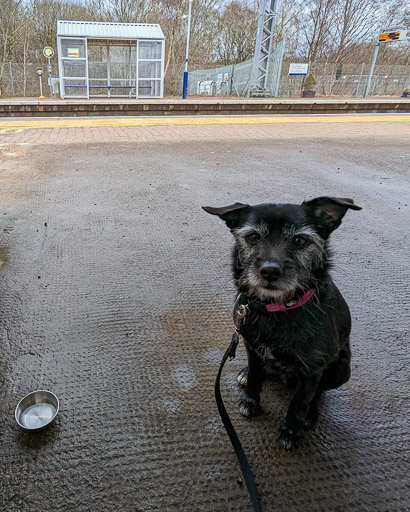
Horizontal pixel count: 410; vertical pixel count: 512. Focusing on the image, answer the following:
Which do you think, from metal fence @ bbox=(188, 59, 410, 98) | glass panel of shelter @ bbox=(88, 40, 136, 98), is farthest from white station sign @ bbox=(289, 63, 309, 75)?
glass panel of shelter @ bbox=(88, 40, 136, 98)

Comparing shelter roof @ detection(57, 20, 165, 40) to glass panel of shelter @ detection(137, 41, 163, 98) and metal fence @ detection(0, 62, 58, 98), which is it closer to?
glass panel of shelter @ detection(137, 41, 163, 98)

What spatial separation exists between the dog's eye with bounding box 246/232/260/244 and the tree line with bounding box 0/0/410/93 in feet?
101

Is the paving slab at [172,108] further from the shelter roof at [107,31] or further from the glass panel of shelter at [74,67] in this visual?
the shelter roof at [107,31]

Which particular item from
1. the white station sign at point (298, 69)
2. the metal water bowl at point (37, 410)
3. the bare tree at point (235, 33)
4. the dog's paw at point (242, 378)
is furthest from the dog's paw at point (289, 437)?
the bare tree at point (235, 33)

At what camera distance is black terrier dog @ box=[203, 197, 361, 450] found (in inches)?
68.7

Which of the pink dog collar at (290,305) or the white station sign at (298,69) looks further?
the white station sign at (298,69)

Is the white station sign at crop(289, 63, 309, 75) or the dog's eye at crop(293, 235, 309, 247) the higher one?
the white station sign at crop(289, 63, 309, 75)

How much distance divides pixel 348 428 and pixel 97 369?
1642 mm

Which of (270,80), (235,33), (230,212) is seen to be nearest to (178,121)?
(230,212)

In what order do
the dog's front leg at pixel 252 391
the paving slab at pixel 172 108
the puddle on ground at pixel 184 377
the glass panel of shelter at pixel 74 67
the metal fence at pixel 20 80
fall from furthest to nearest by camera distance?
the metal fence at pixel 20 80, the glass panel of shelter at pixel 74 67, the paving slab at pixel 172 108, the puddle on ground at pixel 184 377, the dog's front leg at pixel 252 391

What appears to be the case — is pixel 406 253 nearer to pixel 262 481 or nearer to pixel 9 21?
pixel 262 481

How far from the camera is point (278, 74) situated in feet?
74.1

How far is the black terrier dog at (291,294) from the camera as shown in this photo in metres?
1.75

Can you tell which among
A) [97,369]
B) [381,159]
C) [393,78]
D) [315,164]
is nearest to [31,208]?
[97,369]
